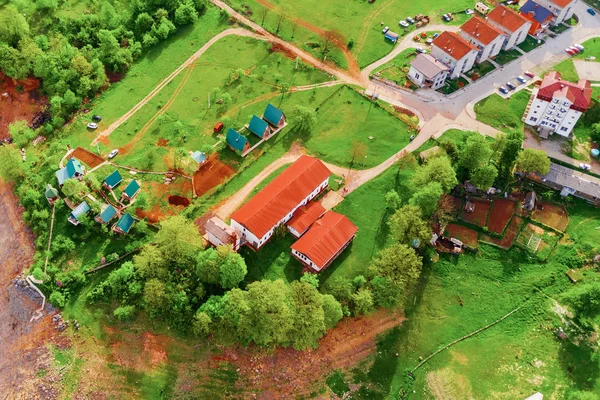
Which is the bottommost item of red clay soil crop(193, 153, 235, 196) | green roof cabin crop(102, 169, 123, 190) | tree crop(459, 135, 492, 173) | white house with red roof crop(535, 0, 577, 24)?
green roof cabin crop(102, 169, 123, 190)

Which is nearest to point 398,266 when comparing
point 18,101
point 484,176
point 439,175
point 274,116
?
point 439,175

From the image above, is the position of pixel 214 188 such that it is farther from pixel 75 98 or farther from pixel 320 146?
pixel 75 98

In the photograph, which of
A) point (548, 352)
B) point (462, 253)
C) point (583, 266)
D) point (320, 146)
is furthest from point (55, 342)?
point (583, 266)

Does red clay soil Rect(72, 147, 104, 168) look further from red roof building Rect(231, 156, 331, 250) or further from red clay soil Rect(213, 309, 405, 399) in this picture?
red clay soil Rect(213, 309, 405, 399)

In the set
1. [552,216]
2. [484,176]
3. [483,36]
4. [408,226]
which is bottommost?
[408,226]

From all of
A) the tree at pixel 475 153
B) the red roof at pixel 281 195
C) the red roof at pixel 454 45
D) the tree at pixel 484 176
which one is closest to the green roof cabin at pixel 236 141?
the red roof at pixel 281 195

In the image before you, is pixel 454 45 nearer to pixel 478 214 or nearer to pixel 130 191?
pixel 478 214

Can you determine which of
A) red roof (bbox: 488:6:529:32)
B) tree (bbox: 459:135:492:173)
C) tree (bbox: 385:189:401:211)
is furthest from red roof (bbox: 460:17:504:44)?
tree (bbox: 385:189:401:211)
